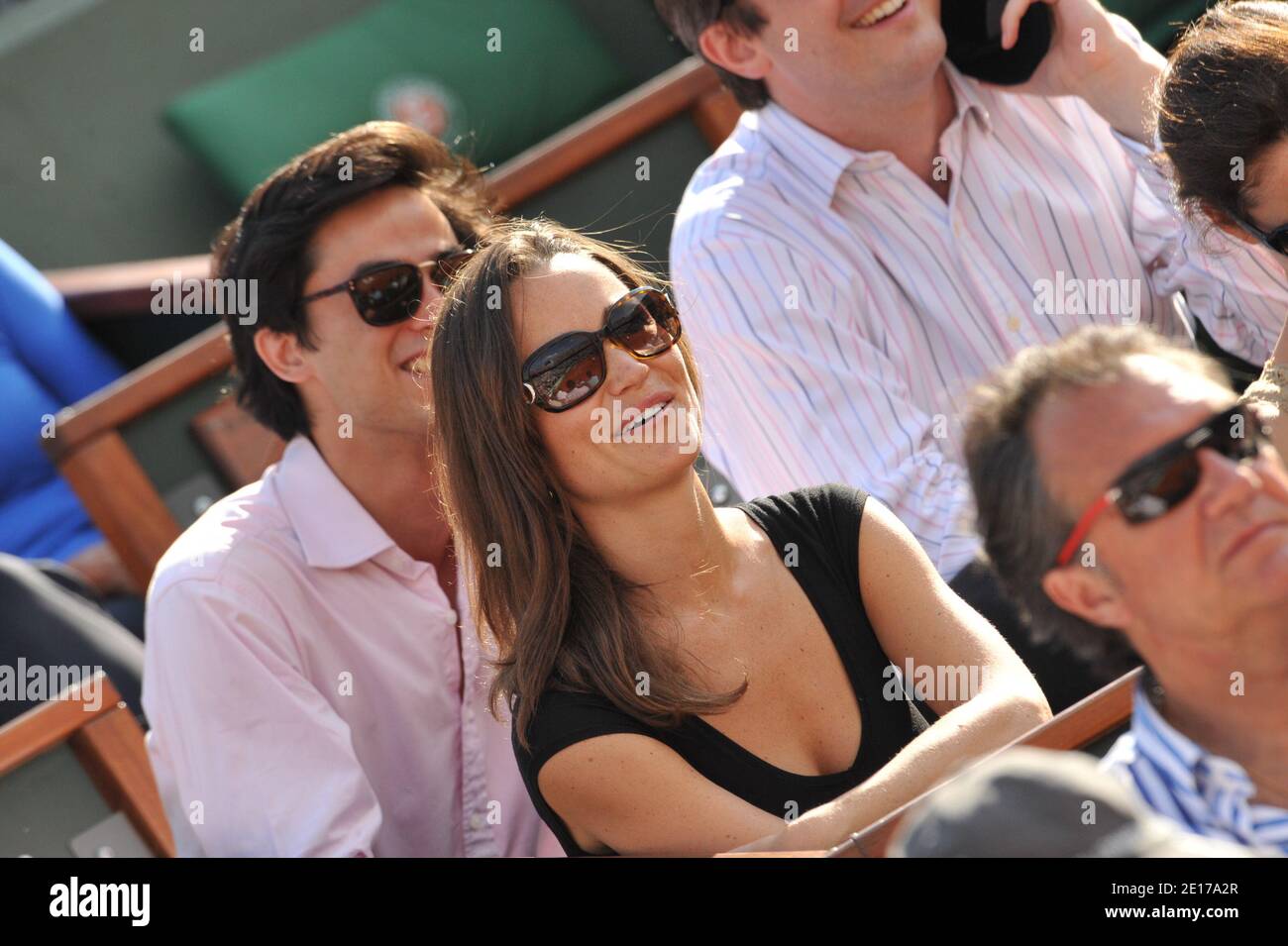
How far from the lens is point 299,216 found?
231 cm

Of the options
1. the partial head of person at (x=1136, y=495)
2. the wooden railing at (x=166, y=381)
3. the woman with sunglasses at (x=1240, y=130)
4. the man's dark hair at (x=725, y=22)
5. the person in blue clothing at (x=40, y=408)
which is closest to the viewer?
the partial head of person at (x=1136, y=495)

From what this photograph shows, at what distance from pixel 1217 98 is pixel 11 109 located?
11.8ft

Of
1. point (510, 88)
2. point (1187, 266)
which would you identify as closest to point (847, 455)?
point (1187, 266)

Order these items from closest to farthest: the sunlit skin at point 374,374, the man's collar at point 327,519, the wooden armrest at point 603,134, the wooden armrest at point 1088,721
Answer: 1. the wooden armrest at point 1088,721
2. the man's collar at point 327,519
3. the sunlit skin at point 374,374
4. the wooden armrest at point 603,134

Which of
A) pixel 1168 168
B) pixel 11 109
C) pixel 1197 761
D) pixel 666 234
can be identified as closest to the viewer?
pixel 1197 761

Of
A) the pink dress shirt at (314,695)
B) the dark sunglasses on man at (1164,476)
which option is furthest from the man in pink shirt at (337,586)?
the dark sunglasses on man at (1164,476)

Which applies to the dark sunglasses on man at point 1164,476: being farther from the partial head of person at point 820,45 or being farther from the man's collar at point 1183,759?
the partial head of person at point 820,45

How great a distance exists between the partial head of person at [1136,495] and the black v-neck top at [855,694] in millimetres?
450

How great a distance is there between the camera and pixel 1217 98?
1.85 m

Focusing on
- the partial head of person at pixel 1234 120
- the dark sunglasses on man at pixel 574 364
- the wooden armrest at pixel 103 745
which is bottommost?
the wooden armrest at pixel 103 745

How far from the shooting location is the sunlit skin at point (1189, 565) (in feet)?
3.92

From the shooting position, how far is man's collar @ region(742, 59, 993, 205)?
245cm

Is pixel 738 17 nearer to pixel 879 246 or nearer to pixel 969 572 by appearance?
pixel 879 246

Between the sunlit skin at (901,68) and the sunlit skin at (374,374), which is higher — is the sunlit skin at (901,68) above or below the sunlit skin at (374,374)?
above
